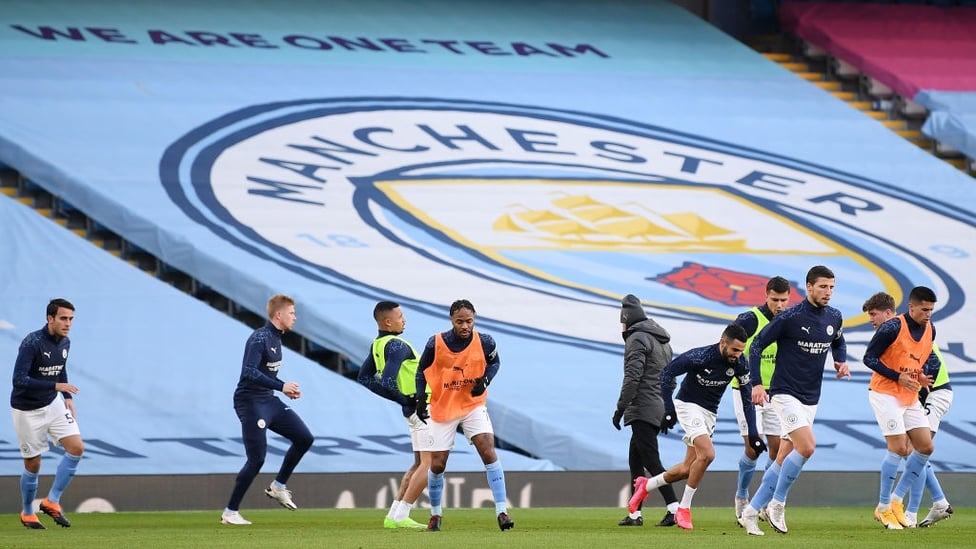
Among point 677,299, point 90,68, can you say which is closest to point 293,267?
point 677,299

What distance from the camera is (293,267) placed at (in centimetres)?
2095

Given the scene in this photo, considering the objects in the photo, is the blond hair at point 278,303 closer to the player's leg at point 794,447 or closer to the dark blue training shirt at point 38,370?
the dark blue training shirt at point 38,370

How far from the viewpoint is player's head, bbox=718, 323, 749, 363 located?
41.0ft

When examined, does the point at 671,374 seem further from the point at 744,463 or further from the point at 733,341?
the point at 744,463

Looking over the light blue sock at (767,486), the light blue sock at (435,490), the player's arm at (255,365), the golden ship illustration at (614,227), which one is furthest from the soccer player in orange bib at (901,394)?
the golden ship illustration at (614,227)

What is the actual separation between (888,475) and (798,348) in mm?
1709

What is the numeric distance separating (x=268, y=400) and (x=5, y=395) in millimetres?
5089

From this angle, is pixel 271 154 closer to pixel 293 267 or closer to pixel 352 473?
pixel 293 267

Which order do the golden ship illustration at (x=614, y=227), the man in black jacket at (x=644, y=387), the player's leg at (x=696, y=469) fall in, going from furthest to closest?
the golden ship illustration at (x=614, y=227), the man in black jacket at (x=644, y=387), the player's leg at (x=696, y=469)

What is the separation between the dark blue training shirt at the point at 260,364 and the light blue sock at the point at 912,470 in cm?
523

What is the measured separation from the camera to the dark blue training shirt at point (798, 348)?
Result: 12.0m

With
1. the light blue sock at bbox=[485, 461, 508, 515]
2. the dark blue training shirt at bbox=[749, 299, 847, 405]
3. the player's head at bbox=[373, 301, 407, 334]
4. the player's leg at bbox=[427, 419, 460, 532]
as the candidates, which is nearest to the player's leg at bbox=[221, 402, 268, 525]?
the player's head at bbox=[373, 301, 407, 334]

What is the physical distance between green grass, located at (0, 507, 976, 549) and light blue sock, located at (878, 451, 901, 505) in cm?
25

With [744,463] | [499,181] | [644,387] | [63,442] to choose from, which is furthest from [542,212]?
[63,442]
